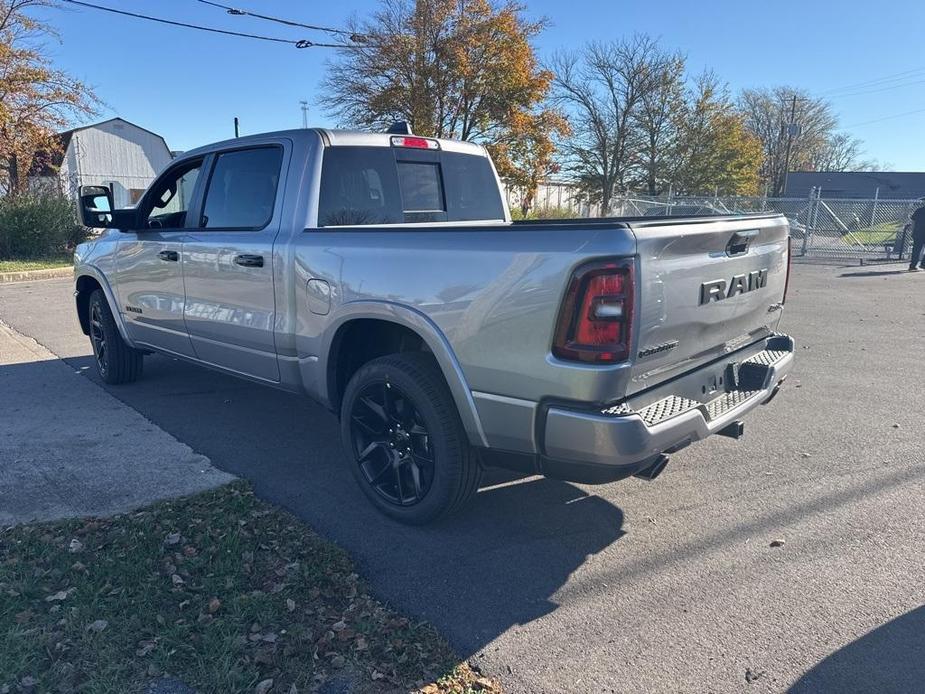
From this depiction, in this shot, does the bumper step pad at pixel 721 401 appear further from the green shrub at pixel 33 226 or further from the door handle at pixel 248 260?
the green shrub at pixel 33 226

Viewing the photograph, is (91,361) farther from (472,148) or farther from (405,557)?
(405,557)

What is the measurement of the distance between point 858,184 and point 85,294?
62.0 metres

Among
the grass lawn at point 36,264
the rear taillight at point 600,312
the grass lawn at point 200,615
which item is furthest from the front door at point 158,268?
the grass lawn at point 36,264

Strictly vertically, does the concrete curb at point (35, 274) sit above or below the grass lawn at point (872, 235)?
below

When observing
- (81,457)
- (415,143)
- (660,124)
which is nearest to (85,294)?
(81,457)

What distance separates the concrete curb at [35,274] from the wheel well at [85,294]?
962 cm

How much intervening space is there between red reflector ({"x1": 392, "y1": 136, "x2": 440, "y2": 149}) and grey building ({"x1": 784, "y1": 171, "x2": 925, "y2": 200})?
5699 cm

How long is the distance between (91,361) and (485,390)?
5.77 m

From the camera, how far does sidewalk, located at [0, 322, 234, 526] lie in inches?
153

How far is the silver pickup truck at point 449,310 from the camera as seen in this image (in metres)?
2.80

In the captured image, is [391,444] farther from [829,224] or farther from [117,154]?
[117,154]

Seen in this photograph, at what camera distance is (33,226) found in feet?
56.9

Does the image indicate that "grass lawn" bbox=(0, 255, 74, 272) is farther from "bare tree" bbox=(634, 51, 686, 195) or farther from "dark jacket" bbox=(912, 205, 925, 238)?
"bare tree" bbox=(634, 51, 686, 195)

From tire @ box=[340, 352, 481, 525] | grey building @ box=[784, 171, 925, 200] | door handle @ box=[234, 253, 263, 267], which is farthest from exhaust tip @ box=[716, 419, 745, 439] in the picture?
grey building @ box=[784, 171, 925, 200]
